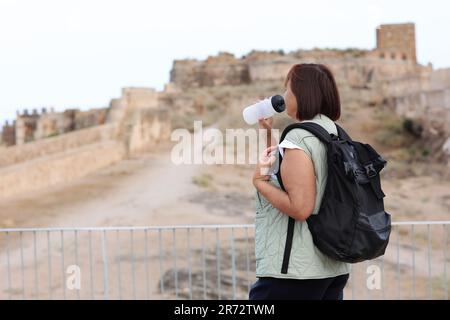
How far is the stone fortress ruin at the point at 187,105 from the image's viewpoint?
1945 centimetres

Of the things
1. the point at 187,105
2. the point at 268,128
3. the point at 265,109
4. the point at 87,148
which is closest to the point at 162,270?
the point at 268,128

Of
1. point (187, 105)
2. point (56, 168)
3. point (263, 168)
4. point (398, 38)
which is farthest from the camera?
point (398, 38)

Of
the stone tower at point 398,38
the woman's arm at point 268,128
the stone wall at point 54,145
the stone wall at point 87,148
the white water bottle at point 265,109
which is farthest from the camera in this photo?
the stone tower at point 398,38

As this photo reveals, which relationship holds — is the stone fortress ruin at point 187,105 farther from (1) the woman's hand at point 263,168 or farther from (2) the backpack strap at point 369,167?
(2) the backpack strap at point 369,167

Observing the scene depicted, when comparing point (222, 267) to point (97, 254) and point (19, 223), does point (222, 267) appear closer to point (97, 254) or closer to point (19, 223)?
point (97, 254)

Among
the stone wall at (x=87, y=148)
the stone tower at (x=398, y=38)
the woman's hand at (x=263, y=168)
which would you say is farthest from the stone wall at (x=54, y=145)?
the stone tower at (x=398, y=38)

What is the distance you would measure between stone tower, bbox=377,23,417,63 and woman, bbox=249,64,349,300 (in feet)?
170

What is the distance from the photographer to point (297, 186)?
2.56 metres

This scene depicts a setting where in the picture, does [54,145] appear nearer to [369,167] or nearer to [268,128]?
[268,128]

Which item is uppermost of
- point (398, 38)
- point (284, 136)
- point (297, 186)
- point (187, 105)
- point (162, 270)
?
point (398, 38)

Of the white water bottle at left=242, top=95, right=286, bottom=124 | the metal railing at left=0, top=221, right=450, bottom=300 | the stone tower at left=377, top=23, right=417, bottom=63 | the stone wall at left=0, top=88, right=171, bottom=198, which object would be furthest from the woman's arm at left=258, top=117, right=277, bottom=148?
the stone tower at left=377, top=23, right=417, bottom=63

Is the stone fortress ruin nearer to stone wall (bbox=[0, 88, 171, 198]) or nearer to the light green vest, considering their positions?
stone wall (bbox=[0, 88, 171, 198])

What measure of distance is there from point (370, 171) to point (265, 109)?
56 cm

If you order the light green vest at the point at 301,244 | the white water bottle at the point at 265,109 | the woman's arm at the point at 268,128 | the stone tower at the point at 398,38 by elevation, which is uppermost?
the stone tower at the point at 398,38
